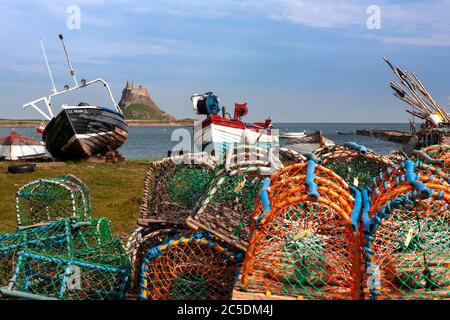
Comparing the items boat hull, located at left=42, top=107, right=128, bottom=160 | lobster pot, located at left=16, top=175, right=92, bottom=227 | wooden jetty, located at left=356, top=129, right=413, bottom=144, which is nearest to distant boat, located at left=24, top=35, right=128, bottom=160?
boat hull, located at left=42, top=107, right=128, bottom=160

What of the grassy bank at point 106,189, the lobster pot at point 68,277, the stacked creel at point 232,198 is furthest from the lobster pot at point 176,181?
the grassy bank at point 106,189

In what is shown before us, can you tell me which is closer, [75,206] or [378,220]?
[378,220]

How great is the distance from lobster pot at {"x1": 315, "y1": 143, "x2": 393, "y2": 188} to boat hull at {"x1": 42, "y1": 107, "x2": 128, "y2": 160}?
481 inches

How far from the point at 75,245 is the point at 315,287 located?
95.3 inches

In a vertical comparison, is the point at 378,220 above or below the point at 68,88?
below

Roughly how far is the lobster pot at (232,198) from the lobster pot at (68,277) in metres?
0.80

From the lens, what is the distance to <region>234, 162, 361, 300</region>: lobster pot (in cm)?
306

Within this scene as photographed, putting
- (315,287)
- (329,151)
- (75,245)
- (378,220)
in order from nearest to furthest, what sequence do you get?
1. (378,220)
2. (315,287)
3. (75,245)
4. (329,151)

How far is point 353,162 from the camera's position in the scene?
5.60m

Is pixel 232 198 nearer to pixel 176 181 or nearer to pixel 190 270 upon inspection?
pixel 190 270
